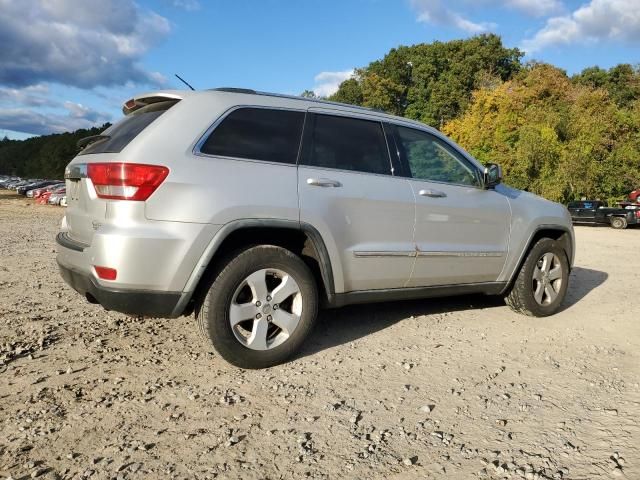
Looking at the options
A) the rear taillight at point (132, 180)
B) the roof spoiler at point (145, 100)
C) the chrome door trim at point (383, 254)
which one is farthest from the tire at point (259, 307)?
the roof spoiler at point (145, 100)

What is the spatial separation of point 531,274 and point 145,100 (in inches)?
153

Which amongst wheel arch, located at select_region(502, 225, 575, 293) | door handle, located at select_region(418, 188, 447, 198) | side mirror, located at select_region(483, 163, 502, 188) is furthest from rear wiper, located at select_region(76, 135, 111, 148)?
wheel arch, located at select_region(502, 225, 575, 293)

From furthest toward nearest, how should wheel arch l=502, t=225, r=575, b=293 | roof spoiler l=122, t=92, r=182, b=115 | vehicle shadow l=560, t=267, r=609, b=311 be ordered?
1. vehicle shadow l=560, t=267, r=609, b=311
2. wheel arch l=502, t=225, r=575, b=293
3. roof spoiler l=122, t=92, r=182, b=115

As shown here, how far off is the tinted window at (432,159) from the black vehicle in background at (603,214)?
62.5 feet

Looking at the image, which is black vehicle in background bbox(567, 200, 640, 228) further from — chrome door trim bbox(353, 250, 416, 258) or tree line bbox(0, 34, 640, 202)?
chrome door trim bbox(353, 250, 416, 258)

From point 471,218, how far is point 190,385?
2765mm

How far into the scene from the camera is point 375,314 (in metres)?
4.88

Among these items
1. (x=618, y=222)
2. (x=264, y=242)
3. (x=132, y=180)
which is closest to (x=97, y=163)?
(x=132, y=180)

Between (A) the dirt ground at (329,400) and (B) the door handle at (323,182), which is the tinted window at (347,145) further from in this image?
(A) the dirt ground at (329,400)

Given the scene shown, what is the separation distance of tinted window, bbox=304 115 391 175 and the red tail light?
1.48 m

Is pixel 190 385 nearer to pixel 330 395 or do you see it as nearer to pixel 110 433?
pixel 110 433

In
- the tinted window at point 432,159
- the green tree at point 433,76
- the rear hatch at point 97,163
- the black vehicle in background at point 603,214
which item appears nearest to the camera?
the rear hatch at point 97,163

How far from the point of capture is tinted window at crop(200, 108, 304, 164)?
3.21 m

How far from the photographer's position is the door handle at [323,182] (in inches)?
135
